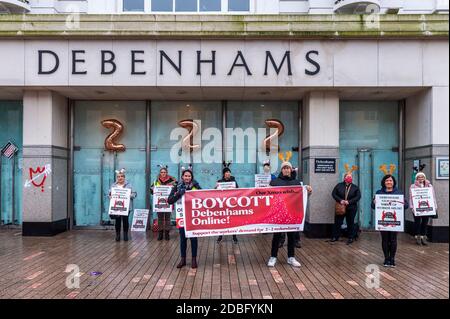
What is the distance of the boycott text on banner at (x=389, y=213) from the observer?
8.14 metres

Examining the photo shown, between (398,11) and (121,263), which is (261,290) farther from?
(398,11)

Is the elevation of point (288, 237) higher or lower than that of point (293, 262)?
higher

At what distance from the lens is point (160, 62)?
37.3 feet

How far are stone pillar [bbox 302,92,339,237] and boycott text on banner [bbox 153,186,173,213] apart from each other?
12.9 ft

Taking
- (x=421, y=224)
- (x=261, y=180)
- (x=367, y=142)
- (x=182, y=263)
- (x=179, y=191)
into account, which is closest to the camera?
(x=182, y=263)

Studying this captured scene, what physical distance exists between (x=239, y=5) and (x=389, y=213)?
27.8ft

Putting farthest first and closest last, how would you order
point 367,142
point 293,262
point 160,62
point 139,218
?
point 367,142 → point 139,218 → point 160,62 → point 293,262

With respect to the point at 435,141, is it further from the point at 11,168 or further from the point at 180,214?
the point at 11,168

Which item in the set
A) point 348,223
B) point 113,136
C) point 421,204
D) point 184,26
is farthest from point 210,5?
point 421,204

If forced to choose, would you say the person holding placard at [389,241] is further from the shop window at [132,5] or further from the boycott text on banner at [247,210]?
the shop window at [132,5]

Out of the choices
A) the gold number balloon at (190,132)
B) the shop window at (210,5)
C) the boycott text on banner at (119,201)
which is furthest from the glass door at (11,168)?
the shop window at (210,5)

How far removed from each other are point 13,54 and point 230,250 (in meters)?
7.72

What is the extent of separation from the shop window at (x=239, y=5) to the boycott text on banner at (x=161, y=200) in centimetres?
625

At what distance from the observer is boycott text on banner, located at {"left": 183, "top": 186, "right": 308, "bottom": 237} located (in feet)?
27.4
